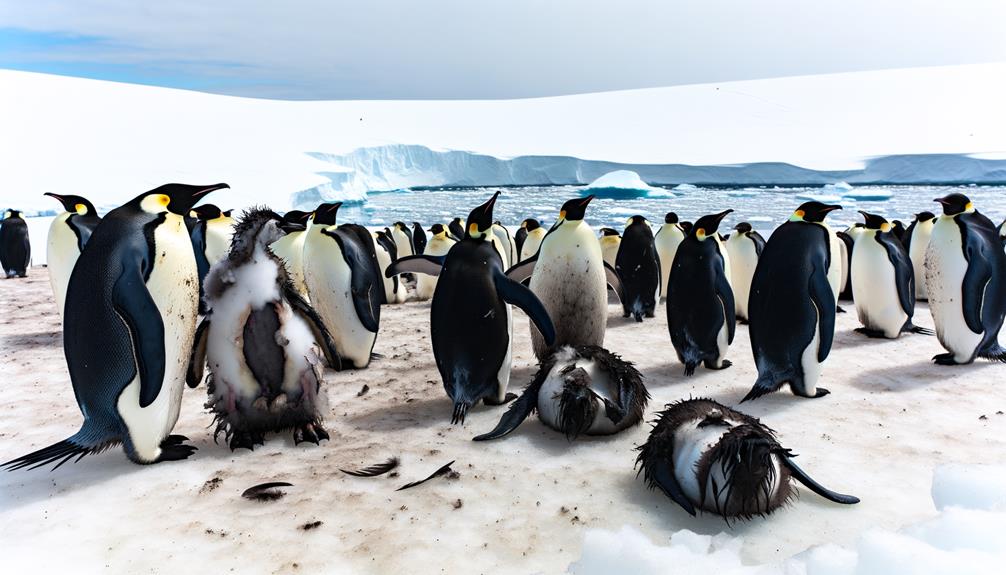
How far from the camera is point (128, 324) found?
2.62 meters

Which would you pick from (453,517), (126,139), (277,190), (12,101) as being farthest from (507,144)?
(453,517)

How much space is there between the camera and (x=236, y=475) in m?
2.79

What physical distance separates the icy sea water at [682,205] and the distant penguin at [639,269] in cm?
1082

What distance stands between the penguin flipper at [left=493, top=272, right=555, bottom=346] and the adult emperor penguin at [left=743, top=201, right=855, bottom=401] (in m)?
1.24

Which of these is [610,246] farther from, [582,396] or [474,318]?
[582,396]

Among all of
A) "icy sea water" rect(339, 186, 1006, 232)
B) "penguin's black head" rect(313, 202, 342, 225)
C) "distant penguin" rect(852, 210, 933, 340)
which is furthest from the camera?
"icy sea water" rect(339, 186, 1006, 232)

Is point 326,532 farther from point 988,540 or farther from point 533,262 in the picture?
point 533,262

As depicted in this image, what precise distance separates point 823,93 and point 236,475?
157ft

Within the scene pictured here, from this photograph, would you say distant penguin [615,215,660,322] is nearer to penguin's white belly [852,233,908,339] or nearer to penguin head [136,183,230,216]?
penguin's white belly [852,233,908,339]

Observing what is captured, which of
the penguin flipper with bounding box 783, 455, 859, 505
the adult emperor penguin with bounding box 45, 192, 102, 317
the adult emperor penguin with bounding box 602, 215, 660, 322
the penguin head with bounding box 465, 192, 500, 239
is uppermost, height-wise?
the penguin head with bounding box 465, 192, 500, 239

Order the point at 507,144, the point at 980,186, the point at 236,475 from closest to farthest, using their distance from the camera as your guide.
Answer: the point at 236,475 → the point at 980,186 → the point at 507,144

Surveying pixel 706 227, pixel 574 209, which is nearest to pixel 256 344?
pixel 574 209

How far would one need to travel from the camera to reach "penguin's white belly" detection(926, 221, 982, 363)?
171 inches

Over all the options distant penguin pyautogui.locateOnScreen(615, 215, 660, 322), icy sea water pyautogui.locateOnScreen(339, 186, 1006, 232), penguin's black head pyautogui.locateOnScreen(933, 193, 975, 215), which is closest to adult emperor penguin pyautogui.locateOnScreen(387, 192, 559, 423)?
distant penguin pyautogui.locateOnScreen(615, 215, 660, 322)
